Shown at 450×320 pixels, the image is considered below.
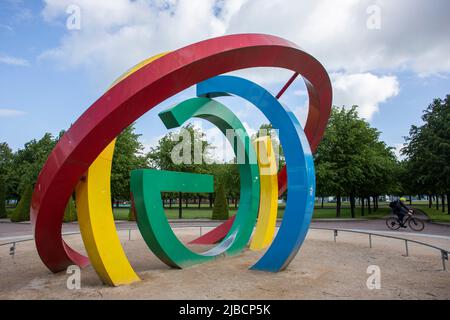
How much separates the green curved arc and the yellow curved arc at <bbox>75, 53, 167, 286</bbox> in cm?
84

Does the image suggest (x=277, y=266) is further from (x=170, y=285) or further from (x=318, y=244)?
(x=318, y=244)

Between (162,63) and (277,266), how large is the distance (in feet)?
19.3

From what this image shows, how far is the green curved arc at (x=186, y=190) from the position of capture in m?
8.24

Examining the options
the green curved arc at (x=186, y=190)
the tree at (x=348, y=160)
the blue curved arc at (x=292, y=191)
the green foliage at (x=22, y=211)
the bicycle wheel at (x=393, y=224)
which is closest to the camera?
the green curved arc at (x=186, y=190)

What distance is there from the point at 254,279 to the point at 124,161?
26934mm

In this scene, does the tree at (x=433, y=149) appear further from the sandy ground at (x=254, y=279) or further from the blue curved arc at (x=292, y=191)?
the blue curved arc at (x=292, y=191)

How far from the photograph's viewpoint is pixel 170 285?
756 cm

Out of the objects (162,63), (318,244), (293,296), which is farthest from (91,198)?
(318,244)

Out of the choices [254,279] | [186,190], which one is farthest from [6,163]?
[254,279]

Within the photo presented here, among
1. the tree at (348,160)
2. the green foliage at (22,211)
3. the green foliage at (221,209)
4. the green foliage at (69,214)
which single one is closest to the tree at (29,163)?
the green foliage at (22,211)

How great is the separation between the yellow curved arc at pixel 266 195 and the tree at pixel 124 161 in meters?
22.1

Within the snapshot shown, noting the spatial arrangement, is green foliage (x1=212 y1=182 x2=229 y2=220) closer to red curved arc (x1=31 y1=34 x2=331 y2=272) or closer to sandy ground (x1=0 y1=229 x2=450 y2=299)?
sandy ground (x1=0 y1=229 x2=450 y2=299)

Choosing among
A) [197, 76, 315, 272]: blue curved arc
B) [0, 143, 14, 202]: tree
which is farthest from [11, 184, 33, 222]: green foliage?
[197, 76, 315, 272]: blue curved arc

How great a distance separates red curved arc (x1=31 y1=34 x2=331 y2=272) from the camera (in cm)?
646
